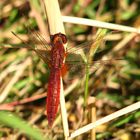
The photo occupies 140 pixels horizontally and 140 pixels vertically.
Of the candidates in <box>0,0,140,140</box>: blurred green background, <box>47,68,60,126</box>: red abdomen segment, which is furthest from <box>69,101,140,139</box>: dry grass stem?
<box>0,0,140,140</box>: blurred green background

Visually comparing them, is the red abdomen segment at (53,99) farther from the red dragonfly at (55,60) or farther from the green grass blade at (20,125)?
the green grass blade at (20,125)

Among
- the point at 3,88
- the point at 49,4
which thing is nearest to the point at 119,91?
the point at 3,88

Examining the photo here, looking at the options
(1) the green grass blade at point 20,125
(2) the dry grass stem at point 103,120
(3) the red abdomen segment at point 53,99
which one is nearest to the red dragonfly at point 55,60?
(3) the red abdomen segment at point 53,99

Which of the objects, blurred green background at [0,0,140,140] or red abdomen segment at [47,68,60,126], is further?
blurred green background at [0,0,140,140]

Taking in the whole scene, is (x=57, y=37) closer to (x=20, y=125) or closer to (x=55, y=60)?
(x=55, y=60)

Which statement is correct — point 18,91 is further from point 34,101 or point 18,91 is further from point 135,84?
point 135,84

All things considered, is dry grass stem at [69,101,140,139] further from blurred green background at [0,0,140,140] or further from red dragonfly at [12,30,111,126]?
blurred green background at [0,0,140,140]

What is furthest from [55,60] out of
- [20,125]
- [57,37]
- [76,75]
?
[20,125]

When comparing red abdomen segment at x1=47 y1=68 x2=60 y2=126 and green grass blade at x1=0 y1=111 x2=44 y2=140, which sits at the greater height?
red abdomen segment at x1=47 y1=68 x2=60 y2=126
